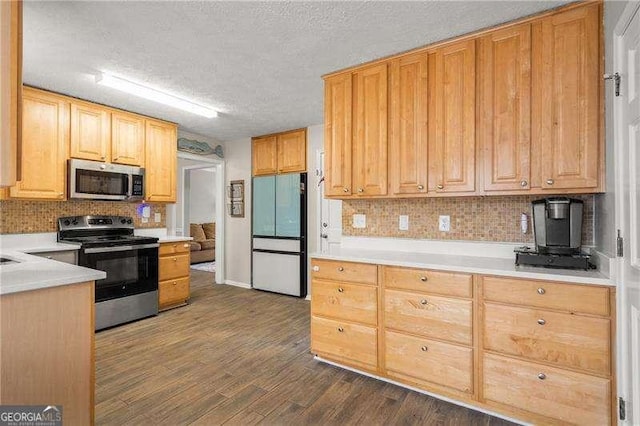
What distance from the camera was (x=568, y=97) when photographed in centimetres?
195

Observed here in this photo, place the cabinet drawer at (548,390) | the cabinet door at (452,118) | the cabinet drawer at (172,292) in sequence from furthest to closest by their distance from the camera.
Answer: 1. the cabinet drawer at (172,292)
2. the cabinet door at (452,118)
3. the cabinet drawer at (548,390)

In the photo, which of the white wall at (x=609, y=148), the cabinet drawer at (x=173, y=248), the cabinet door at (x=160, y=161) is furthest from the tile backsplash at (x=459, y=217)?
the cabinet door at (x=160, y=161)

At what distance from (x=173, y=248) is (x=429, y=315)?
325 cm

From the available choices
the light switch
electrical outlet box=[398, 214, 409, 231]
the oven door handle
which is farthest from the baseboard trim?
electrical outlet box=[398, 214, 409, 231]

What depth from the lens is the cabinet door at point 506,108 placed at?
207 cm

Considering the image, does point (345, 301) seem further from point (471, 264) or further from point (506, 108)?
point (506, 108)

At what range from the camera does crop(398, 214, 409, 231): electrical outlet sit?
279 centimetres

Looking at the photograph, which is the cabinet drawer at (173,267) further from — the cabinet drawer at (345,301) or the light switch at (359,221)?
the light switch at (359,221)

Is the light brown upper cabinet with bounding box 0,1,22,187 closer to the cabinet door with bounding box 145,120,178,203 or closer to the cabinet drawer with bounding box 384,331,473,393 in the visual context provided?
the cabinet drawer with bounding box 384,331,473,393

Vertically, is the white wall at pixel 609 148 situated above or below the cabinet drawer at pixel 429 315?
above

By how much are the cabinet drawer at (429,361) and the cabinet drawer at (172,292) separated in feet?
9.51

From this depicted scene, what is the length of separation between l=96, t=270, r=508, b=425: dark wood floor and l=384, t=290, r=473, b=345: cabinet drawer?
452 millimetres

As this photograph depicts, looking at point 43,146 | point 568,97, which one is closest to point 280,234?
point 43,146

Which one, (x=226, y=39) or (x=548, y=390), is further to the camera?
(x=226, y=39)
